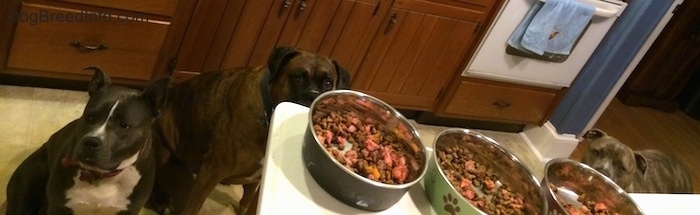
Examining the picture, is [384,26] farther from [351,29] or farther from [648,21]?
[648,21]

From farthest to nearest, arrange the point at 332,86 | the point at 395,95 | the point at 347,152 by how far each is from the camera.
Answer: the point at 395,95, the point at 332,86, the point at 347,152

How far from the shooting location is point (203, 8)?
8.13ft

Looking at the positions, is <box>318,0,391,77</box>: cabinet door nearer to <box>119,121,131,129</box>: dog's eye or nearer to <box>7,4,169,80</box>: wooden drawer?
<box>7,4,169,80</box>: wooden drawer

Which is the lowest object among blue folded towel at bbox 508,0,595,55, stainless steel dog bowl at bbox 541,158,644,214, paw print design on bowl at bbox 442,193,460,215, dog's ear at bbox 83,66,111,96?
dog's ear at bbox 83,66,111,96

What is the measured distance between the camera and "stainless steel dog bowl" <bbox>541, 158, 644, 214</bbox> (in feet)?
4.14

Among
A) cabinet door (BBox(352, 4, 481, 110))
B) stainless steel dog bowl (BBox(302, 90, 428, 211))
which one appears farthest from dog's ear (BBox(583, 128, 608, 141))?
stainless steel dog bowl (BBox(302, 90, 428, 211))

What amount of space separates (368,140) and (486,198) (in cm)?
24

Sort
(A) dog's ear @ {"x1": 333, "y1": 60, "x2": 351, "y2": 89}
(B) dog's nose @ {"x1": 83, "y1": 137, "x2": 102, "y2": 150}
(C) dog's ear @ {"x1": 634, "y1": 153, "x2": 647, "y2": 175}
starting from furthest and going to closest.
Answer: (C) dog's ear @ {"x1": 634, "y1": 153, "x2": 647, "y2": 175} → (A) dog's ear @ {"x1": 333, "y1": 60, "x2": 351, "y2": 89} → (B) dog's nose @ {"x1": 83, "y1": 137, "x2": 102, "y2": 150}

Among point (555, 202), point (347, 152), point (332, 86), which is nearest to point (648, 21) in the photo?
point (332, 86)

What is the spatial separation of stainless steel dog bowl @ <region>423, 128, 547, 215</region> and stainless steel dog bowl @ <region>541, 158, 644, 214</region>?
0.09 meters

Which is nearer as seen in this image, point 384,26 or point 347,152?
point 347,152

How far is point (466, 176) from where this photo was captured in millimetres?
1153

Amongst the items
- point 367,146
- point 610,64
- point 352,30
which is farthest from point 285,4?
point 610,64

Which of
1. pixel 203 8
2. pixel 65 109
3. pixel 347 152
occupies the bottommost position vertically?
pixel 65 109
